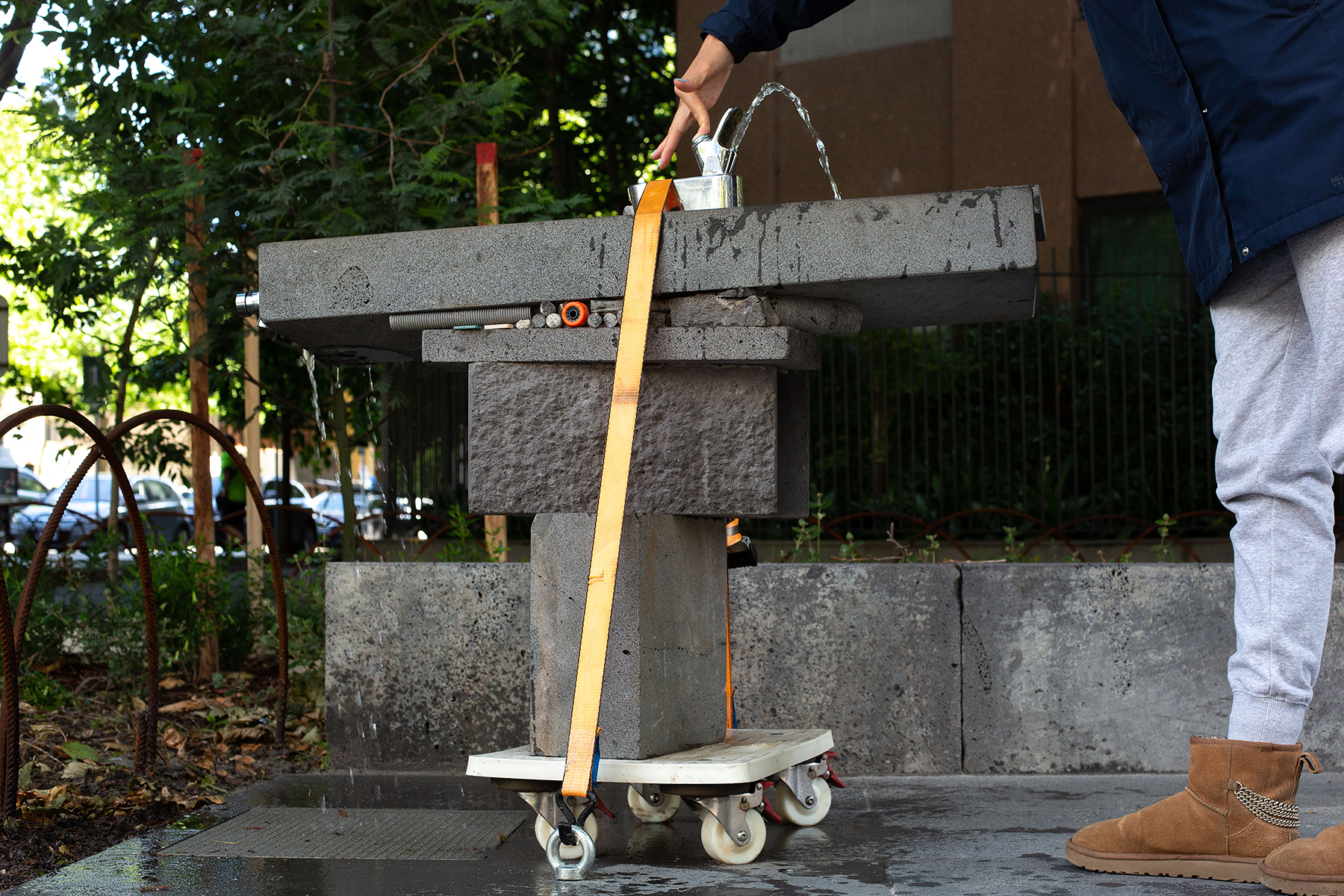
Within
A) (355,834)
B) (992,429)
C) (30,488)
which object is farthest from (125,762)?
(30,488)

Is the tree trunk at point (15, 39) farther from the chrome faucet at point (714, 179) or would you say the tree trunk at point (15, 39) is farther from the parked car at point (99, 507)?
the parked car at point (99, 507)

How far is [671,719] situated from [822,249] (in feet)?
3.93

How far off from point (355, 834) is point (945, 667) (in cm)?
199

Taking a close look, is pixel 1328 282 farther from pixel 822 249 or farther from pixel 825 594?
pixel 825 594

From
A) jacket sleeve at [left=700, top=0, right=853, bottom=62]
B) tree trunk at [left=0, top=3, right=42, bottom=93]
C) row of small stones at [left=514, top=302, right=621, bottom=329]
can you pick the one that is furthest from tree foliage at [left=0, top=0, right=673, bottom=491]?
row of small stones at [left=514, top=302, right=621, bottom=329]

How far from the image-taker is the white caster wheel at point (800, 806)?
308cm

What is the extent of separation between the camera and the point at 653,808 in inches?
123

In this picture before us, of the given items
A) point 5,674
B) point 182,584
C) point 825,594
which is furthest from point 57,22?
point 825,594

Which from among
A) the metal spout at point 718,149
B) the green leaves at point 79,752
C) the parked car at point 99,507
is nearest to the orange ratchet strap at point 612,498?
the metal spout at point 718,149

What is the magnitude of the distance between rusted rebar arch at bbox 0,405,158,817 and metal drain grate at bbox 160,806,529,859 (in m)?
0.56

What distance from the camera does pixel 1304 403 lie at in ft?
7.91

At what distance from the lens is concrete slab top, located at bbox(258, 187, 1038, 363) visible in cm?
251

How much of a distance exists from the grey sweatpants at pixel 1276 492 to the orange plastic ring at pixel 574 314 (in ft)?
4.61

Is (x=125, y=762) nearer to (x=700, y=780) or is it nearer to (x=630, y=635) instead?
(x=630, y=635)
